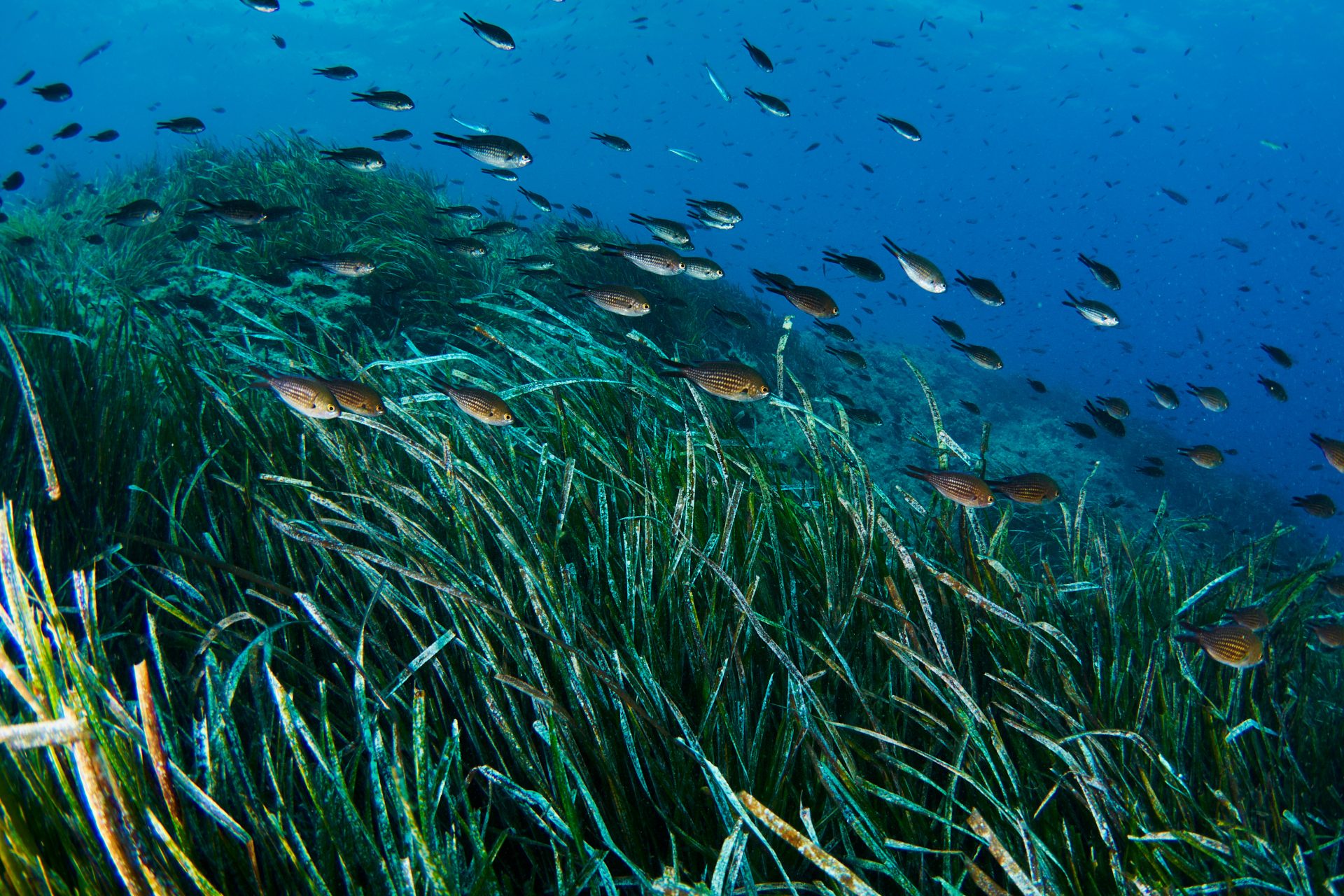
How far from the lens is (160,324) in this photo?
128 inches

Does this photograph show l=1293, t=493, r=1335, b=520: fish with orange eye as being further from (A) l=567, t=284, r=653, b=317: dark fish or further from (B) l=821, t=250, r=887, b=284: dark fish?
(A) l=567, t=284, r=653, b=317: dark fish

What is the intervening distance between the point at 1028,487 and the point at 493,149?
543cm

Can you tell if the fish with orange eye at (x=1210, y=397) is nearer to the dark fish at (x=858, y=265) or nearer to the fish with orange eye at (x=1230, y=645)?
the dark fish at (x=858, y=265)

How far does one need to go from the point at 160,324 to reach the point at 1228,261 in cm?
17995

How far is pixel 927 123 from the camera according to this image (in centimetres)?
13312

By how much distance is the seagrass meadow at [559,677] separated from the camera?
1.17m

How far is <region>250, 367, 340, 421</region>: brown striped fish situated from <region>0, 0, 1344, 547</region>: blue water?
22.6 meters

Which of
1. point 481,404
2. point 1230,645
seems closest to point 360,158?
point 481,404

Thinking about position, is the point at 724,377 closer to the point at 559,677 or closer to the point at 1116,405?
the point at 559,677

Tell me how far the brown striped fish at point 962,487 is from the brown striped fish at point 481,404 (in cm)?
198

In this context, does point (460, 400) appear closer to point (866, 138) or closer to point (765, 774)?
point (765, 774)

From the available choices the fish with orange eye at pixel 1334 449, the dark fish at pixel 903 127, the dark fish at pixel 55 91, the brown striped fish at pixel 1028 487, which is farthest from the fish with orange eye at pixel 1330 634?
the dark fish at pixel 55 91

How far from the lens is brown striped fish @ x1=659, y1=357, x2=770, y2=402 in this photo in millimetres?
3088

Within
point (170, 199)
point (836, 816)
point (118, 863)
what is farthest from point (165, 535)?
point (170, 199)
